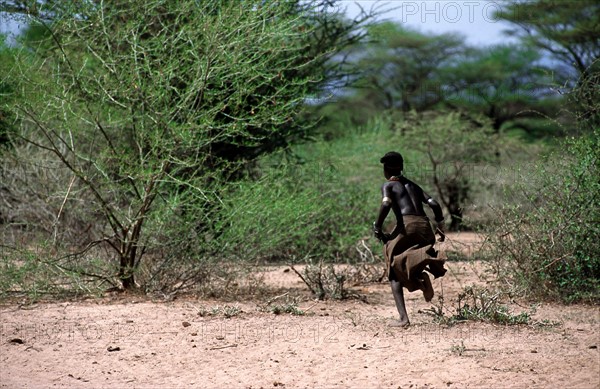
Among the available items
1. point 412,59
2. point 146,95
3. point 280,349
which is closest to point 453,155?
point 146,95

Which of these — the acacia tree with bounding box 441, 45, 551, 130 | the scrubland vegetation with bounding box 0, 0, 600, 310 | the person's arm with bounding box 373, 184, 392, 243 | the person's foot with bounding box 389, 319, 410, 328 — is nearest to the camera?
the person's arm with bounding box 373, 184, 392, 243

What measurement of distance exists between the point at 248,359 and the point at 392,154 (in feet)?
7.25

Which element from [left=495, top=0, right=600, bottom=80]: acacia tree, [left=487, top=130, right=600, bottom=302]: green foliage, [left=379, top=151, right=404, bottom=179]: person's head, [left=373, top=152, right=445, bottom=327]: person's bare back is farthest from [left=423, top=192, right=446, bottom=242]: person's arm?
[left=495, top=0, right=600, bottom=80]: acacia tree

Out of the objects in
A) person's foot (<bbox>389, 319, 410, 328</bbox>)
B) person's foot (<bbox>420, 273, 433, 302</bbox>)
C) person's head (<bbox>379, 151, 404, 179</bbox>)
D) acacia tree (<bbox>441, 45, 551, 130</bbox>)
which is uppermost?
acacia tree (<bbox>441, 45, 551, 130</bbox>)

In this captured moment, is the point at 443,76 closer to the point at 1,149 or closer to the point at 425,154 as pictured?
the point at 425,154

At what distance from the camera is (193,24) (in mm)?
10039

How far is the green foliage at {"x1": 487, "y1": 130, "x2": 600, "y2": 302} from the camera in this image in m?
8.36

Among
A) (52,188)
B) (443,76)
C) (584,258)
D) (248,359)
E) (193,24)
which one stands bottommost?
(248,359)

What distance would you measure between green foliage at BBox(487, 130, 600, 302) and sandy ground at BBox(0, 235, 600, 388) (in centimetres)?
35

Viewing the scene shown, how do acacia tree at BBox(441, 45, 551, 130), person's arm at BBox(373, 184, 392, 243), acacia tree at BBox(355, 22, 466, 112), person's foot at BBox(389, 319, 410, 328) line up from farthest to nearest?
acacia tree at BBox(355, 22, 466, 112), acacia tree at BBox(441, 45, 551, 130), person's foot at BBox(389, 319, 410, 328), person's arm at BBox(373, 184, 392, 243)

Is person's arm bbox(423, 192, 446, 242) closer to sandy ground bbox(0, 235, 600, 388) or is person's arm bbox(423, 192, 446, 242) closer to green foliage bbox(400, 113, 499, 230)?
sandy ground bbox(0, 235, 600, 388)

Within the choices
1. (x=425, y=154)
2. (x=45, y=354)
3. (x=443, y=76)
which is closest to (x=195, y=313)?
(x=45, y=354)

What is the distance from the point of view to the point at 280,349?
6.74 m

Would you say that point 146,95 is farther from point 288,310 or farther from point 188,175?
point 288,310
